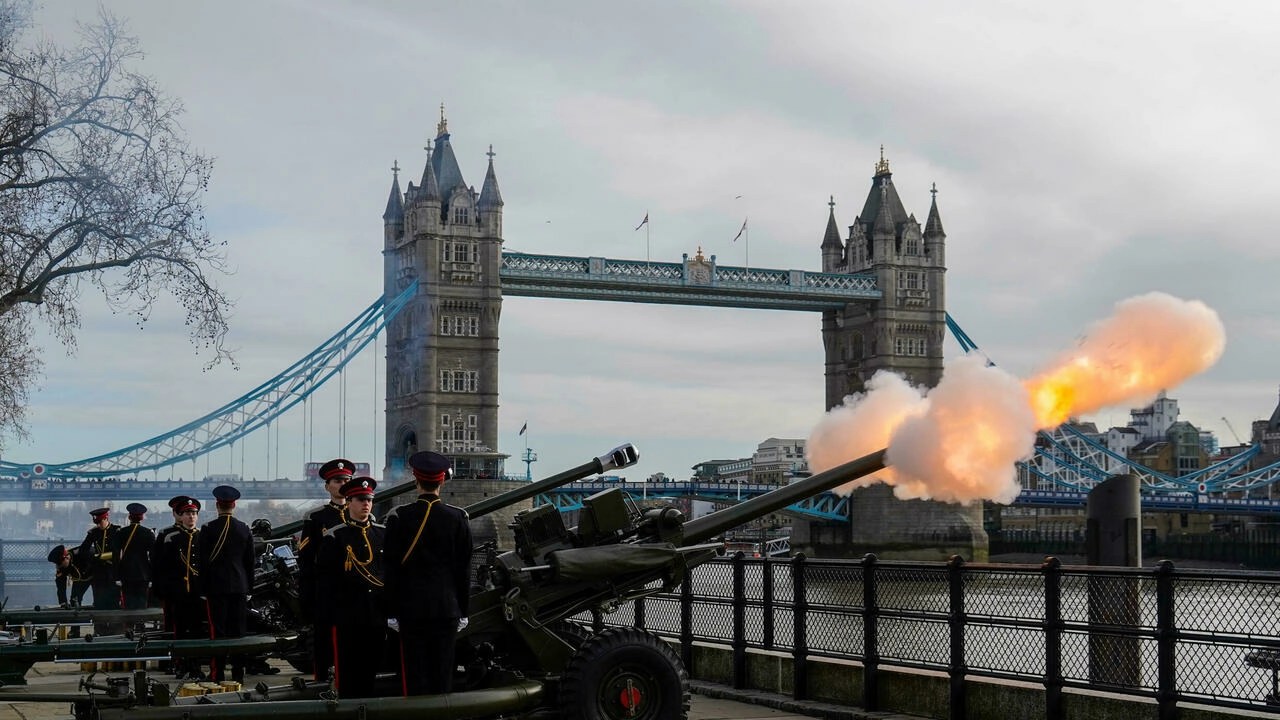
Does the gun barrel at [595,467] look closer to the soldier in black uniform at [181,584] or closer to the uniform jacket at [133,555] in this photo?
the soldier in black uniform at [181,584]

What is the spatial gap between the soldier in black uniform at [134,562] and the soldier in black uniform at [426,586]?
9.29 meters

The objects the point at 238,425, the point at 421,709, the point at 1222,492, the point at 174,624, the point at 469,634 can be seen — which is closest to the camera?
the point at 421,709

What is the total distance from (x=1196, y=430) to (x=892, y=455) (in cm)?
14043

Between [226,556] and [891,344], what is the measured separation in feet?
315

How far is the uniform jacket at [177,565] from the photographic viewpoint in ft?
41.5

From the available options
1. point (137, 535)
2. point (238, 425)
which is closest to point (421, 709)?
point (137, 535)

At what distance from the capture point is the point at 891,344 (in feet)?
348

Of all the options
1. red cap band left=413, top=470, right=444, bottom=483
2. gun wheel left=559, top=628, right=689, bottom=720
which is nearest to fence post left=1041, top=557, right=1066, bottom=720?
gun wheel left=559, top=628, right=689, bottom=720

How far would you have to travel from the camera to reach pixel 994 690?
1036 centimetres

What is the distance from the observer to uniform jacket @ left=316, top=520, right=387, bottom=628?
29.7 ft

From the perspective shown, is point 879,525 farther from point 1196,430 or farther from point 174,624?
point 174,624

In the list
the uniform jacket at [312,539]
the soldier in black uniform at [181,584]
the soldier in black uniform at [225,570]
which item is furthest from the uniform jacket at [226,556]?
the uniform jacket at [312,539]

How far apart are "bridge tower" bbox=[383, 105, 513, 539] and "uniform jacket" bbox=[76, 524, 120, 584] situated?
71.7 metres

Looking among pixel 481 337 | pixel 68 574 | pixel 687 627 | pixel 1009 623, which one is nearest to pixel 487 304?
pixel 481 337
